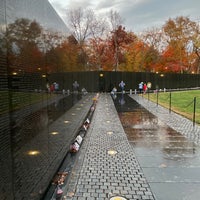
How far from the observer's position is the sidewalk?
366 cm

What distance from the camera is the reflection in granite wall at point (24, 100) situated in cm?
248

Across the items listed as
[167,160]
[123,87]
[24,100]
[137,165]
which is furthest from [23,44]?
[123,87]

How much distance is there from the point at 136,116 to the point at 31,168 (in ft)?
26.5

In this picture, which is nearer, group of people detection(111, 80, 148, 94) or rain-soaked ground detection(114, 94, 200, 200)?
rain-soaked ground detection(114, 94, 200, 200)

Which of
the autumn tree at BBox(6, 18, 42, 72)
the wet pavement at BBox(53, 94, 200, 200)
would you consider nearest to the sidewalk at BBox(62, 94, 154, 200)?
the wet pavement at BBox(53, 94, 200, 200)

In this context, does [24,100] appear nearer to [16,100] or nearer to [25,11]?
[16,100]

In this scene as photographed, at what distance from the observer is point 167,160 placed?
510 cm

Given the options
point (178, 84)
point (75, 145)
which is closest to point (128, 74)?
point (178, 84)

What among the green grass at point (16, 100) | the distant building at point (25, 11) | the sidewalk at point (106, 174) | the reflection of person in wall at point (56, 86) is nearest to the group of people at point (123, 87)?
the sidewalk at point (106, 174)

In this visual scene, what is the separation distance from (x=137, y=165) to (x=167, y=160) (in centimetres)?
78

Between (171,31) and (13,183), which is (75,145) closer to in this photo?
(13,183)

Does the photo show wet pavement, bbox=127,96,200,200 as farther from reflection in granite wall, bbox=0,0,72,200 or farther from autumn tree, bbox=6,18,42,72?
autumn tree, bbox=6,18,42,72

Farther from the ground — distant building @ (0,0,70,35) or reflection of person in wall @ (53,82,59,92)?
distant building @ (0,0,70,35)

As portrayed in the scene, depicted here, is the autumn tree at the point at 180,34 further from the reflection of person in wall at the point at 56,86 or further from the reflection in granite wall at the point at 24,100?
the reflection in granite wall at the point at 24,100
